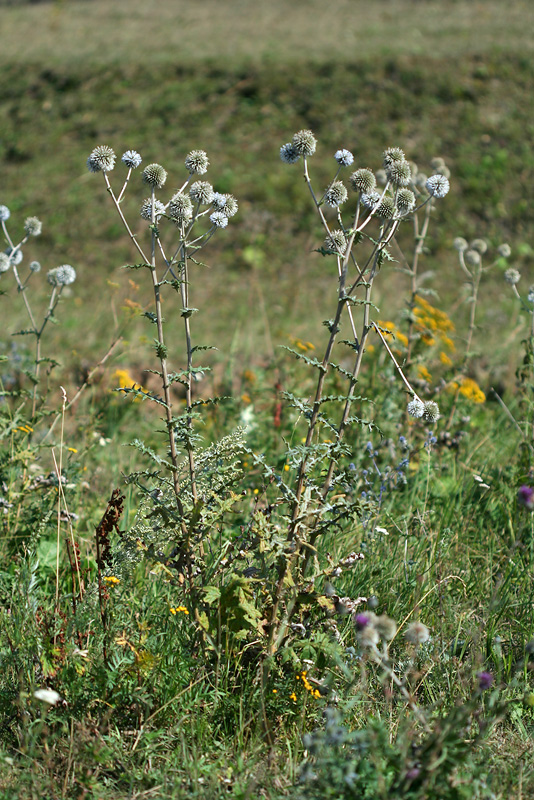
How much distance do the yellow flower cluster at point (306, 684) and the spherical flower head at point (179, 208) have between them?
5.29 ft

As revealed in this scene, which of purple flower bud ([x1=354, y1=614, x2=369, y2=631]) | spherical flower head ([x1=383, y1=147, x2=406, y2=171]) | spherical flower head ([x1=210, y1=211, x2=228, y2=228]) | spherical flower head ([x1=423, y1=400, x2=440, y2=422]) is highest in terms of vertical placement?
spherical flower head ([x1=383, y1=147, x2=406, y2=171])

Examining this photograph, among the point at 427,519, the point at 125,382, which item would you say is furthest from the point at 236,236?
the point at 427,519

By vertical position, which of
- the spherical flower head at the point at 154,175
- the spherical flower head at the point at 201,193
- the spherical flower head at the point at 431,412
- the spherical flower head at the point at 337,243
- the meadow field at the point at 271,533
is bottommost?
the meadow field at the point at 271,533

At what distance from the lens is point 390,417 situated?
4.21 metres

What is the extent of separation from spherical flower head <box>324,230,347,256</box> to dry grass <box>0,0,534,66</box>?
13847 mm

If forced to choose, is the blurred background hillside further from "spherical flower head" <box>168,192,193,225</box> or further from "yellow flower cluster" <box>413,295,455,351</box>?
"spherical flower head" <box>168,192,193,225</box>

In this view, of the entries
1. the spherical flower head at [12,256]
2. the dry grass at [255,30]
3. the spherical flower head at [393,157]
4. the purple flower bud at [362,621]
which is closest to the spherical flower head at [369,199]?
the spherical flower head at [393,157]

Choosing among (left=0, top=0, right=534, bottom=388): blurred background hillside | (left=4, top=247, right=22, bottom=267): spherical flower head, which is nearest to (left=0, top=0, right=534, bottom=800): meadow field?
(left=4, top=247, right=22, bottom=267): spherical flower head

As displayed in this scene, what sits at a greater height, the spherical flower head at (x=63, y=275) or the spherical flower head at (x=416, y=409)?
the spherical flower head at (x=63, y=275)

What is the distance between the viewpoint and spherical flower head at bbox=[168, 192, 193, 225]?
235cm

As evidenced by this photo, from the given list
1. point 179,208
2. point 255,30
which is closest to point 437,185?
point 179,208

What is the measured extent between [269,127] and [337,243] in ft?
40.5

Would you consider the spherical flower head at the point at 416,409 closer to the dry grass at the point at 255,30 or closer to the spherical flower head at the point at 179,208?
the spherical flower head at the point at 179,208

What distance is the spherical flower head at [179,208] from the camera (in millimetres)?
2352
